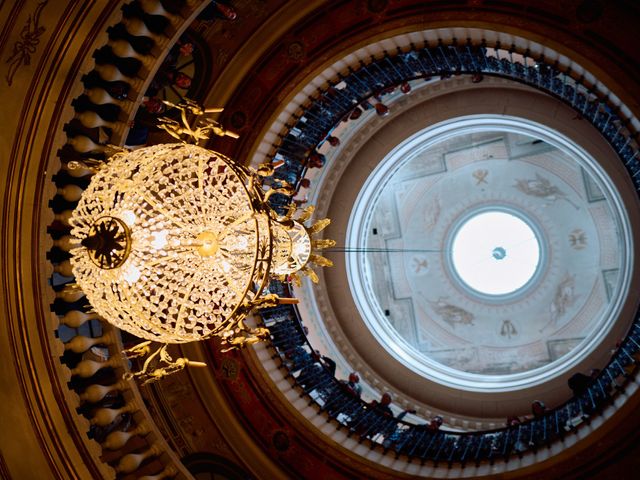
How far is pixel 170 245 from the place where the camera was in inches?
152

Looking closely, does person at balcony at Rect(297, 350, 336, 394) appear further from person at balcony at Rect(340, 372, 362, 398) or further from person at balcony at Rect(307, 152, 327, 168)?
person at balcony at Rect(307, 152, 327, 168)

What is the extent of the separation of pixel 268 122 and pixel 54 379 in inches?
149

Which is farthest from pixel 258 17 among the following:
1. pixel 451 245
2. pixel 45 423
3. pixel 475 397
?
pixel 451 245

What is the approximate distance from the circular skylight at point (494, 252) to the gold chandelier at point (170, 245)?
984cm

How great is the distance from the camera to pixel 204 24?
22.2 feet

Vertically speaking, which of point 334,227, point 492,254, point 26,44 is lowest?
point 492,254

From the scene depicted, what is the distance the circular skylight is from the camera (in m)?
13.2

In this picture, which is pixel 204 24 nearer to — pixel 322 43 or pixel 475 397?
pixel 322 43

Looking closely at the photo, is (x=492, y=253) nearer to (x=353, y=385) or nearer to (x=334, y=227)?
(x=334, y=227)

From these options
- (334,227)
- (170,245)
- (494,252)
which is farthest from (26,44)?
(494,252)

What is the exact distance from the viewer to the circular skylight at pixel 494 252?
13188mm

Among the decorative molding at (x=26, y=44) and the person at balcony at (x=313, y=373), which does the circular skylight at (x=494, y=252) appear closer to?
the person at balcony at (x=313, y=373)

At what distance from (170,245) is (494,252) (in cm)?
1065

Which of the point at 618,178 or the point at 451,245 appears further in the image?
the point at 451,245
